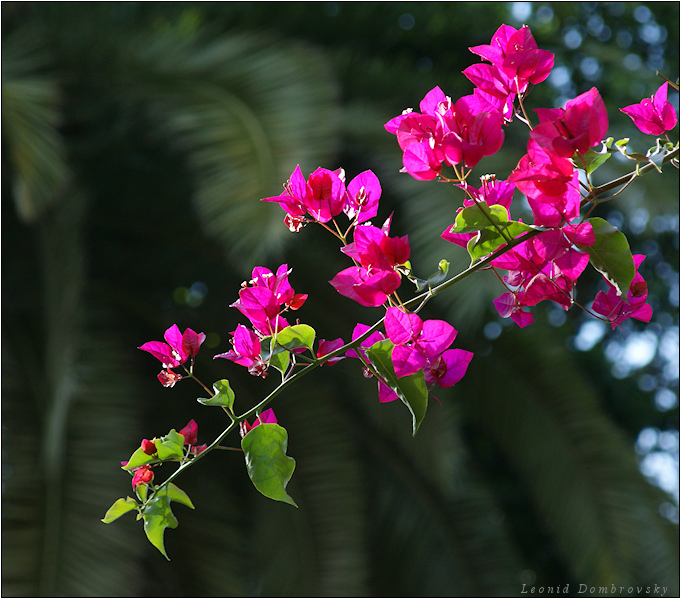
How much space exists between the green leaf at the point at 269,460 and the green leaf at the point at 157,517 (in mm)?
65

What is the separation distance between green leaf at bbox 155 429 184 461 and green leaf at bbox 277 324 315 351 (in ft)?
0.29

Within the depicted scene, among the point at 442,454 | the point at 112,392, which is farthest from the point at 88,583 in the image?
the point at 442,454

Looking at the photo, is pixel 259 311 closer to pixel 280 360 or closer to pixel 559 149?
pixel 280 360

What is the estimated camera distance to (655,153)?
1.11 ft

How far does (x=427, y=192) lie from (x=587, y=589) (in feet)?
5.19

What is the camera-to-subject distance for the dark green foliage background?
1.62 metres

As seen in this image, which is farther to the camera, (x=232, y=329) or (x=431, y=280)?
(x=232, y=329)

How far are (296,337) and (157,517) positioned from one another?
131 mm

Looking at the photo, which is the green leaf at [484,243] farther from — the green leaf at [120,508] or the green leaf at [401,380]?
the green leaf at [120,508]

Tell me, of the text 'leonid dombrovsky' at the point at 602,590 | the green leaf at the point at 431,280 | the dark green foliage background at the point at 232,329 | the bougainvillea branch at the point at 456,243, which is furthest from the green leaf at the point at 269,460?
the text 'leonid dombrovsky' at the point at 602,590

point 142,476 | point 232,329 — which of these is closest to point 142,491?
point 142,476

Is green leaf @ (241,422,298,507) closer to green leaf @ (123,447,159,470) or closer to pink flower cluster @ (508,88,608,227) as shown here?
green leaf @ (123,447,159,470)

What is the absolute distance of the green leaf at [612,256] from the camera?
0.31 meters

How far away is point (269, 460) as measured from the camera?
0.34m
